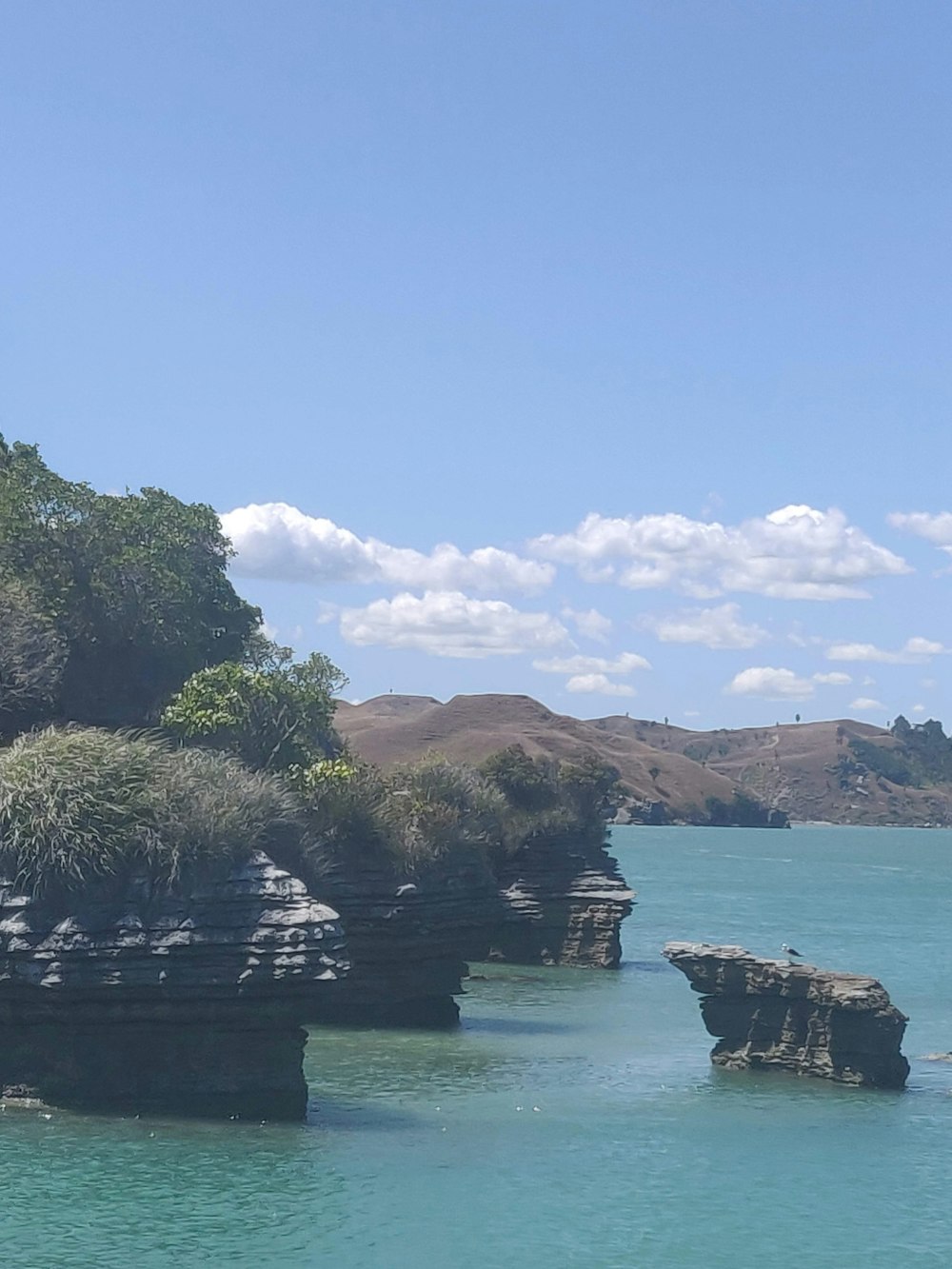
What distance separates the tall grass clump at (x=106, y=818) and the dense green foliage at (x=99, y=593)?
14.6m

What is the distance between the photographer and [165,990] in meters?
28.4

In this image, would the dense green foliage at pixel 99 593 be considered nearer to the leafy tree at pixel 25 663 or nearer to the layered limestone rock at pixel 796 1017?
the leafy tree at pixel 25 663

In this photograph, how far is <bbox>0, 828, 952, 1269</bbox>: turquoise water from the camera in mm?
24188

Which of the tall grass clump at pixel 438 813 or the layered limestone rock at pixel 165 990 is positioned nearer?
the layered limestone rock at pixel 165 990

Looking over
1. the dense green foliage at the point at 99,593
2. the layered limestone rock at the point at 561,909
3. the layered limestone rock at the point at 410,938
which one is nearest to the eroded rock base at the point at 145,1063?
the layered limestone rock at the point at 410,938

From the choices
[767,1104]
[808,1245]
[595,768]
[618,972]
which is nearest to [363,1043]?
[767,1104]

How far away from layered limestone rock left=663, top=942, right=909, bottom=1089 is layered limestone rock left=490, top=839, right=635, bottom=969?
2476 centimetres

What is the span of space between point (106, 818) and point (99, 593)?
2226 centimetres

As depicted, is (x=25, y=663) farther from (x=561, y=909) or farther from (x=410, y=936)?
(x=561, y=909)

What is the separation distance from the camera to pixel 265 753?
4638cm

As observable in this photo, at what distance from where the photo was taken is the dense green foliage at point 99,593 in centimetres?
4859

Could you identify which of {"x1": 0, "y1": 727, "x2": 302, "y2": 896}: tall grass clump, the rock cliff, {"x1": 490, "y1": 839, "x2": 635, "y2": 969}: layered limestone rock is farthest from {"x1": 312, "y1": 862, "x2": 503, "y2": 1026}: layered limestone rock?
{"x1": 490, "y1": 839, "x2": 635, "y2": 969}: layered limestone rock

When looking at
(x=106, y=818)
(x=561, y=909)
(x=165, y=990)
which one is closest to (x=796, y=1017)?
(x=165, y=990)

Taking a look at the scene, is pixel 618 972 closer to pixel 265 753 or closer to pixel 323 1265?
pixel 265 753
